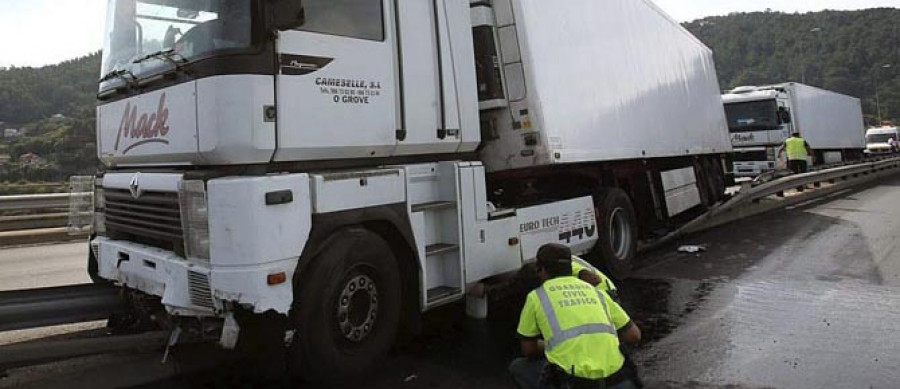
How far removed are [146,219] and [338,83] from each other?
5.13 feet

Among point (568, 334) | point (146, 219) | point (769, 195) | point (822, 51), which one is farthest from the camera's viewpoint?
point (822, 51)

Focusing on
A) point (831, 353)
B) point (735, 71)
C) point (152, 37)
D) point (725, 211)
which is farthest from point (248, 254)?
point (735, 71)

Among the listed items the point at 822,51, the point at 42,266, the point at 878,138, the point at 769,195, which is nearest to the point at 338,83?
the point at 42,266

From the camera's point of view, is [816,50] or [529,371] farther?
[816,50]

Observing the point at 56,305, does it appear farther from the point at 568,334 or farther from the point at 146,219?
the point at 568,334

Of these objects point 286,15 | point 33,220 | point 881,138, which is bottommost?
point 33,220

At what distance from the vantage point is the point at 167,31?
13.0 feet

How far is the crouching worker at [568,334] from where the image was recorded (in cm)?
266

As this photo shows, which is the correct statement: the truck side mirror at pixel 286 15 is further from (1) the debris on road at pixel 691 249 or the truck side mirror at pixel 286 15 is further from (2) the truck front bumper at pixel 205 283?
(1) the debris on road at pixel 691 249

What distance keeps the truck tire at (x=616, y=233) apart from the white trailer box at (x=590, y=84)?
0.51m

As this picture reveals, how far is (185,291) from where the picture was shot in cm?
366

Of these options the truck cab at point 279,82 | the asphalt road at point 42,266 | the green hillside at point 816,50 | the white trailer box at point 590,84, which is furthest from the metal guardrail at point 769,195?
the green hillside at point 816,50

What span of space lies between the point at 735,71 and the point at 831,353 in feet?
203

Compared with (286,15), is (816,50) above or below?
above
